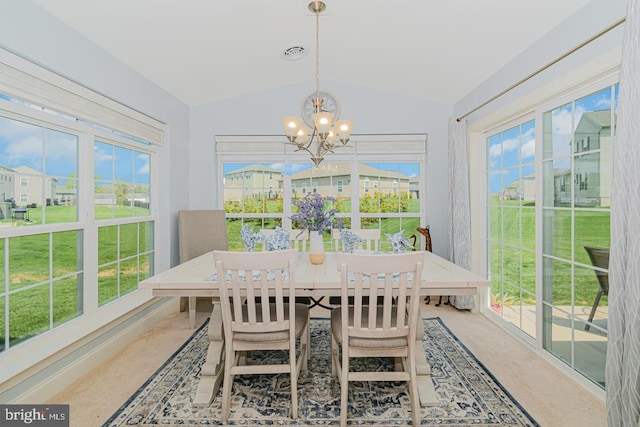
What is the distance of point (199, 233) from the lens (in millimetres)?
3816

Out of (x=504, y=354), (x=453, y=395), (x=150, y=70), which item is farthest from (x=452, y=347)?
(x=150, y=70)

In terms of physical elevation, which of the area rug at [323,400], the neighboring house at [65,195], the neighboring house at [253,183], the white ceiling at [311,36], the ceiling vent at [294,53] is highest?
the ceiling vent at [294,53]

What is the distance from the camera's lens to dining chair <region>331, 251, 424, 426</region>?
1.75 metres

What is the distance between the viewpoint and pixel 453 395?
2.15 meters

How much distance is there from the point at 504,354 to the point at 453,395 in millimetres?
855

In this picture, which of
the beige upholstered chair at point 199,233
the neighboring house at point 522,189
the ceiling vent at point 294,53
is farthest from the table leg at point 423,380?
the ceiling vent at point 294,53

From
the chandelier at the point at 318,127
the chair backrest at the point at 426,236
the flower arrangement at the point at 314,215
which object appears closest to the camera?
the chandelier at the point at 318,127

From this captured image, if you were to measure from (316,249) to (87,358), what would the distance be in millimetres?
1815

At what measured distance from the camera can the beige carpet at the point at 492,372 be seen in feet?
6.45

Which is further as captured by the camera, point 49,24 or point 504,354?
point 504,354

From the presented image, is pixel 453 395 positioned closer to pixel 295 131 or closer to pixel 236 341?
pixel 236 341

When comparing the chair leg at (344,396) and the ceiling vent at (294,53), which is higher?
the ceiling vent at (294,53)

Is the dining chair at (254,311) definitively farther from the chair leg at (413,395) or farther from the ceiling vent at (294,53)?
the ceiling vent at (294,53)

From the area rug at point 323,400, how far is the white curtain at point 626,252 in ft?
1.55
